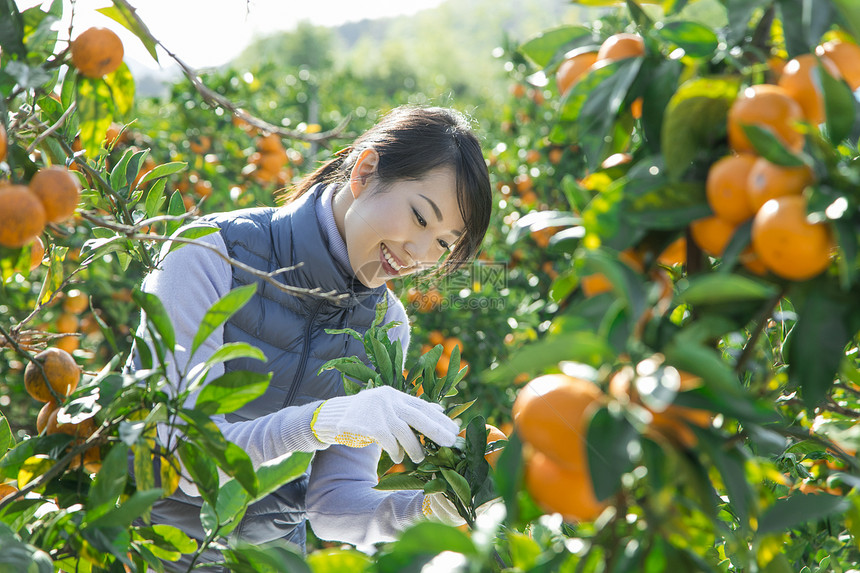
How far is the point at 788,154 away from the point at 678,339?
5.6 inches

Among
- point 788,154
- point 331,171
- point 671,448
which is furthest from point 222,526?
point 331,171

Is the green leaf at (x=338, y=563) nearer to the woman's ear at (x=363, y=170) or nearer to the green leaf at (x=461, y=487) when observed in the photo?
the green leaf at (x=461, y=487)

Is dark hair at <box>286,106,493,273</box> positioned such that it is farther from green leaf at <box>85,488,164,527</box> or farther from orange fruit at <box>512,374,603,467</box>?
orange fruit at <box>512,374,603,467</box>

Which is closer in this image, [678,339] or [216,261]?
[678,339]

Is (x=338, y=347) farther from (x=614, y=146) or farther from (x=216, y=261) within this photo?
(x=614, y=146)

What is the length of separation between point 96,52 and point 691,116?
55 cm

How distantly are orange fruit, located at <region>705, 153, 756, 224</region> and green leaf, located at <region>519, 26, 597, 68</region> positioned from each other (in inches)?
7.7

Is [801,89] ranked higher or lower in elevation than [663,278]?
higher

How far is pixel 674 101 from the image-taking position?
0.47 meters

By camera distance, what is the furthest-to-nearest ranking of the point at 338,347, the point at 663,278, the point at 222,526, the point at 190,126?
the point at 190,126, the point at 338,347, the point at 222,526, the point at 663,278

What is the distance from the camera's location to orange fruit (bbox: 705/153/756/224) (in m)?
0.45

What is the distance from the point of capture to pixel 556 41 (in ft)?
1.97

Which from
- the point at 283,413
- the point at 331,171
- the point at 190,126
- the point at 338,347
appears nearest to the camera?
the point at 283,413

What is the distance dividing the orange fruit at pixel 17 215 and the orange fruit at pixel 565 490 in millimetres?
450
